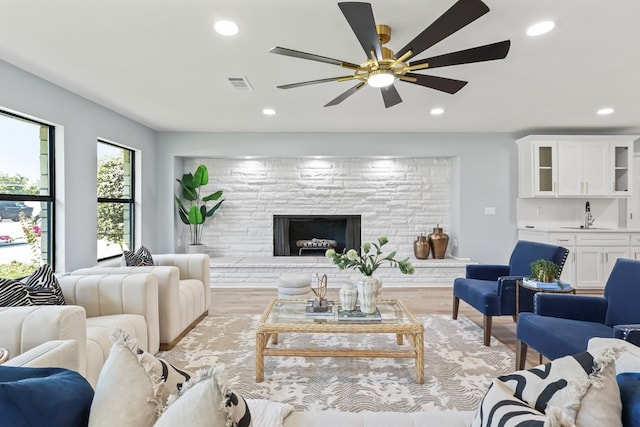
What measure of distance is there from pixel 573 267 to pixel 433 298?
2.04 meters

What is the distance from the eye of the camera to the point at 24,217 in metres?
3.08

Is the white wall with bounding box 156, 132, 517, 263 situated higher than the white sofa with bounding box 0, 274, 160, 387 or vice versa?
the white wall with bounding box 156, 132, 517, 263

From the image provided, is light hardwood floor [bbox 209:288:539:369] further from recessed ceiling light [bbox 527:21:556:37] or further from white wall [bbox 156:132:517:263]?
recessed ceiling light [bbox 527:21:556:37]

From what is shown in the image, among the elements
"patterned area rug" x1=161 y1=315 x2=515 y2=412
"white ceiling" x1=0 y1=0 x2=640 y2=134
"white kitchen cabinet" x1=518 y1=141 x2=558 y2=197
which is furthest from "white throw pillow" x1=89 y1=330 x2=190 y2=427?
"white kitchen cabinet" x1=518 y1=141 x2=558 y2=197

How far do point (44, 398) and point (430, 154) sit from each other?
524cm

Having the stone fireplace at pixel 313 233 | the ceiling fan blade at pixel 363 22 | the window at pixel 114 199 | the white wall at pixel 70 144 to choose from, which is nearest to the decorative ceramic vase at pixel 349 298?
the ceiling fan blade at pixel 363 22

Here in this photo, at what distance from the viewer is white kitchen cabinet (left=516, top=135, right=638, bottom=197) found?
4910 mm

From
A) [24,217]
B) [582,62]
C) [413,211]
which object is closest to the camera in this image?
[582,62]

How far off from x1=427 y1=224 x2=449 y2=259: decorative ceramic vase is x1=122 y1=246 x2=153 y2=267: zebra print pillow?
389cm

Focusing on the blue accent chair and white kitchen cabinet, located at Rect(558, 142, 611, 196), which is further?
white kitchen cabinet, located at Rect(558, 142, 611, 196)

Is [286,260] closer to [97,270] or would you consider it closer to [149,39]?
[97,270]

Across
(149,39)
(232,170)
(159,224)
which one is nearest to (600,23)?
(149,39)

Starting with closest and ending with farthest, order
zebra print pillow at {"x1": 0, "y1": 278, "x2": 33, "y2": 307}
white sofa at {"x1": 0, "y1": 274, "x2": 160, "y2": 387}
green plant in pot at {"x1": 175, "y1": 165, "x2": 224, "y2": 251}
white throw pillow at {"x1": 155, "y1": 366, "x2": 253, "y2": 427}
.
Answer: white throw pillow at {"x1": 155, "y1": 366, "x2": 253, "y2": 427} → white sofa at {"x1": 0, "y1": 274, "x2": 160, "y2": 387} → zebra print pillow at {"x1": 0, "y1": 278, "x2": 33, "y2": 307} → green plant in pot at {"x1": 175, "y1": 165, "x2": 224, "y2": 251}

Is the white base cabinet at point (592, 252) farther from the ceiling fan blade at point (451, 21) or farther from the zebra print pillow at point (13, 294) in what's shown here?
the zebra print pillow at point (13, 294)
